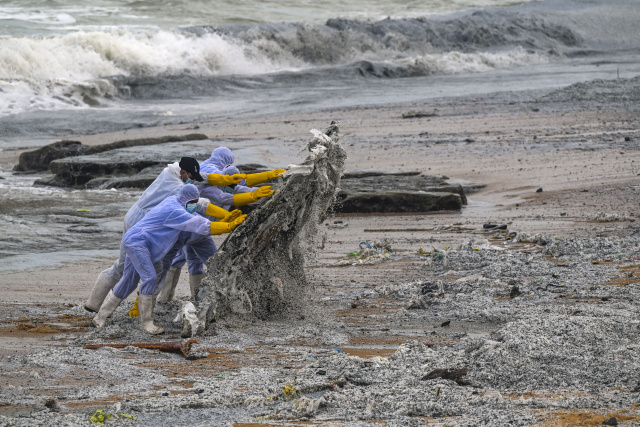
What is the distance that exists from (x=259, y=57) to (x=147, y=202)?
3125 cm

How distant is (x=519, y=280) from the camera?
9.15m

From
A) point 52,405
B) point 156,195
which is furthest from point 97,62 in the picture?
point 52,405

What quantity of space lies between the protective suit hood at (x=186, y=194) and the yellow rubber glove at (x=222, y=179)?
3.43 feet

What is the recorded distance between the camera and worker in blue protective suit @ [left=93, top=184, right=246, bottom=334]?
26.2 feet

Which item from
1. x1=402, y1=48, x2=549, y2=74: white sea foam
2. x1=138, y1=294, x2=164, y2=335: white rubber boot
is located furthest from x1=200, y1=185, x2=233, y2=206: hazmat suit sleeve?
x1=402, y1=48, x2=549, y2=74: white sea foam

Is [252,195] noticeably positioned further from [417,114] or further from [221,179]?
[417,114]

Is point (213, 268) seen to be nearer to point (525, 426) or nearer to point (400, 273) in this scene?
point (400, 273)

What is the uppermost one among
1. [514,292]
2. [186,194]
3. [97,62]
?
[186,194]

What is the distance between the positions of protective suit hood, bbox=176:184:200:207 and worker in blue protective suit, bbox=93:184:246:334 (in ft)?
0.31

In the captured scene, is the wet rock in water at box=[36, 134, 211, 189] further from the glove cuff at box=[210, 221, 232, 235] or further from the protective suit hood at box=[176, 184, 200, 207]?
the glove cuff at box=[210, 221, 232, 235]

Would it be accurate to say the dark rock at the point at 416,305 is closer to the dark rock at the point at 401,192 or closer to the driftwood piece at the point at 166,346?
the driftwood piece at the point at 166,346

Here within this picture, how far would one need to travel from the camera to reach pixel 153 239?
806 cm

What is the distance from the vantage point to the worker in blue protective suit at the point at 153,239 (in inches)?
315

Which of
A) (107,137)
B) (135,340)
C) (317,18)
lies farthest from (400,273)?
(317,18)
